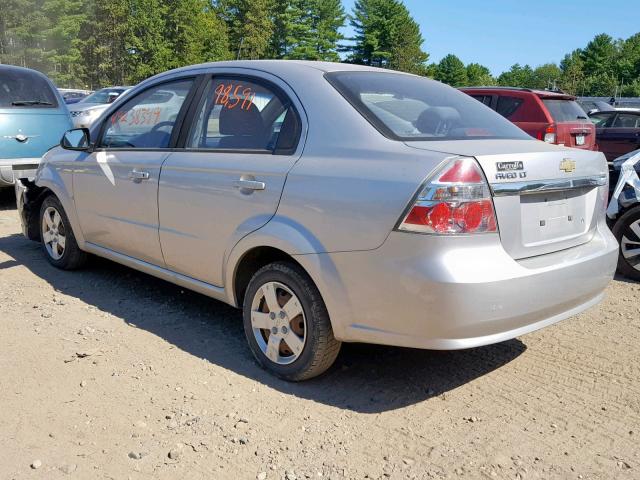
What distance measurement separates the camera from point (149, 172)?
4102 millimetres

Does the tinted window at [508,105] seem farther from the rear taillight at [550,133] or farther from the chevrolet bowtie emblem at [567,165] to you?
the chevrolet bowtie emblem at [567,165]

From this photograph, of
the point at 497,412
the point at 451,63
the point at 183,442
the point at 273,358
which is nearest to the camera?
the point at 183,442

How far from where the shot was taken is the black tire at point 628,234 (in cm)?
553

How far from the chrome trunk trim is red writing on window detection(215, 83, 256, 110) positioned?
1606mm

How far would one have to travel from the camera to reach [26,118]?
7.83 m

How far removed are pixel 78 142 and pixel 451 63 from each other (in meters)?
111

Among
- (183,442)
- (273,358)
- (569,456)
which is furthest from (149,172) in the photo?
(569,456)

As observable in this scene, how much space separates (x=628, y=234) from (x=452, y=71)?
107 meters

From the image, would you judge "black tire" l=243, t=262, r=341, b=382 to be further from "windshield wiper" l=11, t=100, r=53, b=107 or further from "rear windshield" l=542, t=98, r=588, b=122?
"rear windshield" l=542, t=98, r=588, b=122

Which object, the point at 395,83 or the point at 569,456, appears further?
the point at 395,83

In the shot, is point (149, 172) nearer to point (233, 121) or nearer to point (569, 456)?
point (233, 121)

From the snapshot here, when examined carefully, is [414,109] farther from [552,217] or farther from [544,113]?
[544,113]

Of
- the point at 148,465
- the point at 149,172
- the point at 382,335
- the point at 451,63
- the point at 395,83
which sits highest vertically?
the point at 451,63

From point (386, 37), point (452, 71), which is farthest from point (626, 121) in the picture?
point (452, 71)
